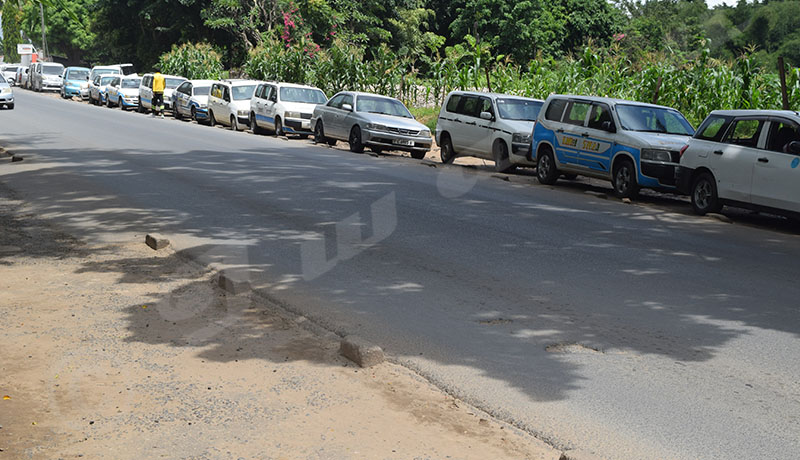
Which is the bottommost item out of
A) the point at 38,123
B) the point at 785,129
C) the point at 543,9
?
the point at 38,123

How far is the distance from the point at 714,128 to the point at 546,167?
4.47 m

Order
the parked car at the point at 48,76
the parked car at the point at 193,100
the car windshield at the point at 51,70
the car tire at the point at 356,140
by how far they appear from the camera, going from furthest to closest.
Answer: the car windshield at the point at 51,70
the parked car at the point at 48,76
the parked car at the point at 193,100
the car tire at the point at 356,140

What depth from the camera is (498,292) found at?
8188mm

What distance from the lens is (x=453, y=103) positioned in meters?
22.2

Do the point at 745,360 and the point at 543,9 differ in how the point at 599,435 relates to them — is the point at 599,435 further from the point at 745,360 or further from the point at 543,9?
the point at 543,9

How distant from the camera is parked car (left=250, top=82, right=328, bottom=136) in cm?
2808

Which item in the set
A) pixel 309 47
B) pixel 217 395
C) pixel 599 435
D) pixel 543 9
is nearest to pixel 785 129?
pixel 599 435

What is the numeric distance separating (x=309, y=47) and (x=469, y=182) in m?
28.2

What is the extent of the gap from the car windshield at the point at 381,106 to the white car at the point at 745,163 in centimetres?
1145

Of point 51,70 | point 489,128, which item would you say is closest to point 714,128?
point 489,128

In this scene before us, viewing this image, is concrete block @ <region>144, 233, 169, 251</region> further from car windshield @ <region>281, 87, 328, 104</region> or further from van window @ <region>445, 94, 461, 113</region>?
car windshield @ <region>281, 87, 328, 104</region>

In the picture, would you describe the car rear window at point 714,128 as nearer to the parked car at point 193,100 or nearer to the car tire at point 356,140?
the car tire at point 356,140

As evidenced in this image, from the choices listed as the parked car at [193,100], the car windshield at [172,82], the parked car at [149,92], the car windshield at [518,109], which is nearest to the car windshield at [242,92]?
the parked car at [193,100]

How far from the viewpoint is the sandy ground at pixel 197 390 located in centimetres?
465
